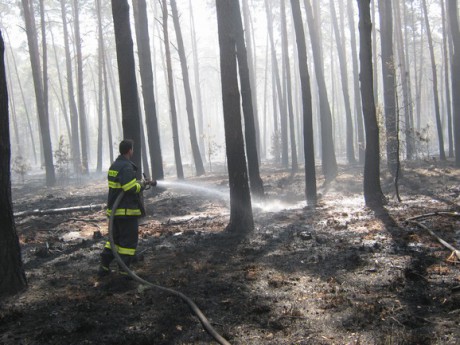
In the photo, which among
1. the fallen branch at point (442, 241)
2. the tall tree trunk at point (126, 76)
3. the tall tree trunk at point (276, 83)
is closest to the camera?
the fallen branch at point (442, 241)

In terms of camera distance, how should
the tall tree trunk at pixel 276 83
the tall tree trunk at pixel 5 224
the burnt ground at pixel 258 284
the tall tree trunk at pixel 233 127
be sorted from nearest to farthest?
the burnt ground at pixel 258 284
the tall tree trunk at pixel 5 224
the tall tree trunk at pixel 233 127
the tall tree trunk at pixel 276 83

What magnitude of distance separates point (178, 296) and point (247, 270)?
4.68 ft

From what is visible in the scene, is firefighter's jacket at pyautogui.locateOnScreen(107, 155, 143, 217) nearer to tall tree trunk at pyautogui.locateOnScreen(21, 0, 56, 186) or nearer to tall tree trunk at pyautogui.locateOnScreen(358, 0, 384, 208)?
tall tree trunk at pyautogui.locateOnScreen(358, 0, 384, 208)

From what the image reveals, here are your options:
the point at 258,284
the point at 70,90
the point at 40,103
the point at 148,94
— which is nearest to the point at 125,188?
the point at 258,284

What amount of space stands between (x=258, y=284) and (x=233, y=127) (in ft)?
13.3

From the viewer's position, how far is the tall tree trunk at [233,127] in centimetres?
866

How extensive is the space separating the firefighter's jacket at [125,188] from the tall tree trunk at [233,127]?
3033 mm

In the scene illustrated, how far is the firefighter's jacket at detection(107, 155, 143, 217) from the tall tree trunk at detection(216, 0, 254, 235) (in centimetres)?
303

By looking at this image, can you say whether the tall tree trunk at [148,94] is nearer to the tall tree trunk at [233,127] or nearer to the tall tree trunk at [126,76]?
the tall tree trunk at [126,76]

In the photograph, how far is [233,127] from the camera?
8.66 m

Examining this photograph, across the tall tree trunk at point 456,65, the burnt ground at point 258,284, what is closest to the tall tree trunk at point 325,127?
the tall tree trunk at point 456,65

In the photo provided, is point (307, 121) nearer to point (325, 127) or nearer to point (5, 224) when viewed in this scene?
point (325, 127)

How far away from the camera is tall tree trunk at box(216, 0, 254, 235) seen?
866 cm

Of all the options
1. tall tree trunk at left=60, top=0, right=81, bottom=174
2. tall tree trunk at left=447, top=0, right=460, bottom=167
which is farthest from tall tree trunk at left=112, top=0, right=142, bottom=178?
tall tree trunk at left=60, top=0, right=81, bottom=174
